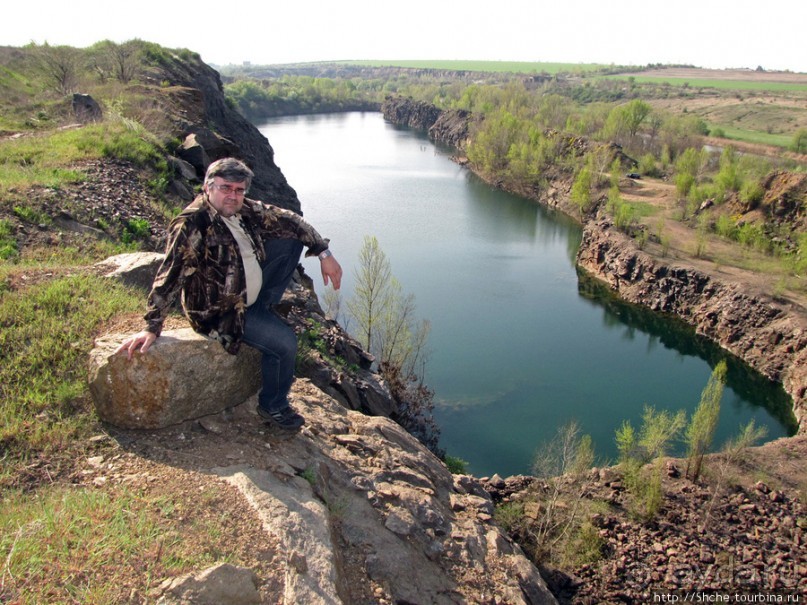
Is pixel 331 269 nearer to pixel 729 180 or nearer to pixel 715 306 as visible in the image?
pixel 715 306

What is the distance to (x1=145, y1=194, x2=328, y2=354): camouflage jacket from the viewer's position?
4.65m

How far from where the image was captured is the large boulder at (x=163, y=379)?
4809 millimetres

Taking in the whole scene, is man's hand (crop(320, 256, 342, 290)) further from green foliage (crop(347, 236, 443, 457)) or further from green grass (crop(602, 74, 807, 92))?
green grass (crop(602, 74, 807, 92))

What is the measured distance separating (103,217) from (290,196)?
20.1 meters

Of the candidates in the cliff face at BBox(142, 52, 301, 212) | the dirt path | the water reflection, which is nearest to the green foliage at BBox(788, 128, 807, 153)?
the dirt path

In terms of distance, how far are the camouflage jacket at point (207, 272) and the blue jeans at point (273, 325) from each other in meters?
0.13

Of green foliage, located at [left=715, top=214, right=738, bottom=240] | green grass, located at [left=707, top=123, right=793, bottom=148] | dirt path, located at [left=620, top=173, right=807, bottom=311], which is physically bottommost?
dirt path, located at [left=620, top=173, right=807, bottom=311]

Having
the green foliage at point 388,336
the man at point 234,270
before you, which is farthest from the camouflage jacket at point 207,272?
the green foliage at point 388,336

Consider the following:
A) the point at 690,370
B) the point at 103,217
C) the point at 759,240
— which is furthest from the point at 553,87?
the point at 103,217

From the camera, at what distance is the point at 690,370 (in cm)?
2466

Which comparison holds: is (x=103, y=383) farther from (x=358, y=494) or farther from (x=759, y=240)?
(x=759, y=240)

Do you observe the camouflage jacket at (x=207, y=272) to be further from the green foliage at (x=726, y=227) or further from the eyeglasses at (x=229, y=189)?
the green foliage at (x=726, y=227)

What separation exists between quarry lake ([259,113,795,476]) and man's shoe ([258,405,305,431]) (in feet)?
39.0

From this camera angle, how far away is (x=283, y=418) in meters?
5.52
